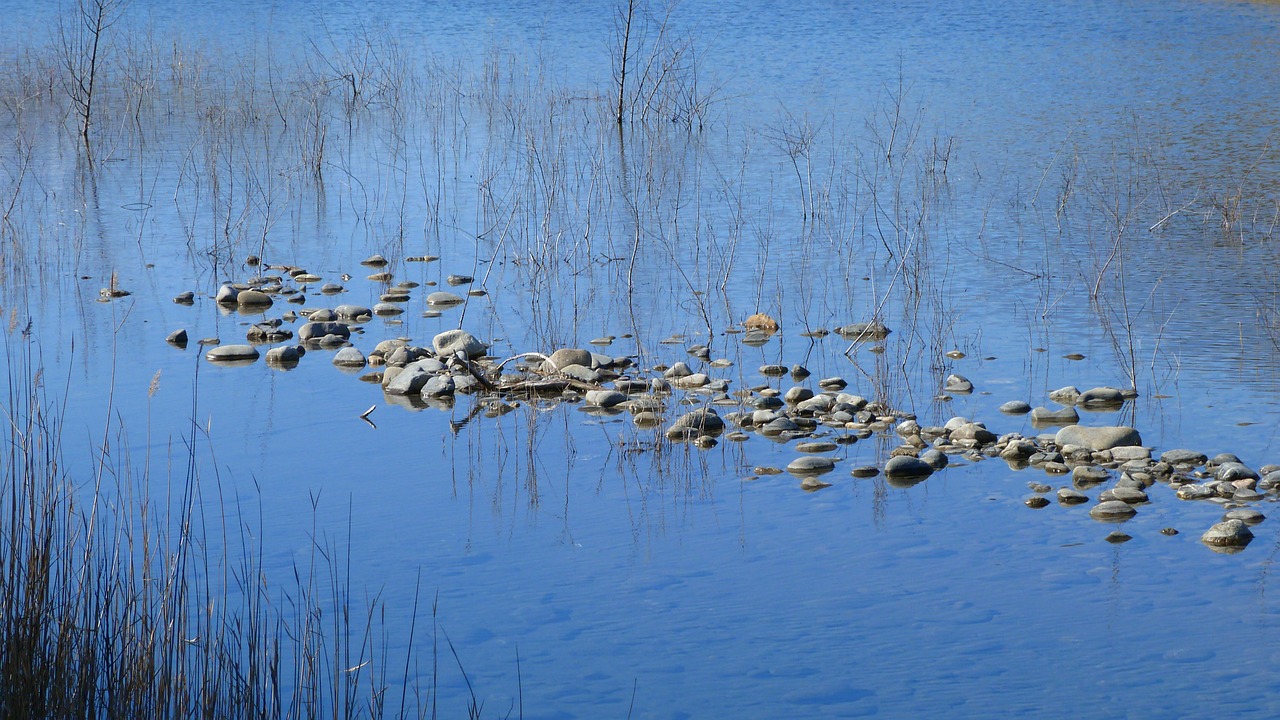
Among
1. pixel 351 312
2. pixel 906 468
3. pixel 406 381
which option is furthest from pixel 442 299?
pixel 906 468

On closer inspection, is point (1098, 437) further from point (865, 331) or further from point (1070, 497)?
point (865, 331)

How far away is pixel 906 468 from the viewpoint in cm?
527

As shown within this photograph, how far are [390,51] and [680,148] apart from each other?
27.1 ft

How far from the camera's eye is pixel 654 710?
11.8 ft

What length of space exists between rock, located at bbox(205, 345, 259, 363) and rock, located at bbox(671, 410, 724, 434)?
8.50ft

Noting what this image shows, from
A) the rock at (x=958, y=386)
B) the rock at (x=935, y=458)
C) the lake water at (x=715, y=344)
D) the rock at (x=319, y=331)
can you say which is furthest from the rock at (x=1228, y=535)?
the rock at (x=319, y=331)

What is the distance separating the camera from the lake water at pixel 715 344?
394cm

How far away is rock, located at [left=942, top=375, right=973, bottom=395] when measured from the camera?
6.27m

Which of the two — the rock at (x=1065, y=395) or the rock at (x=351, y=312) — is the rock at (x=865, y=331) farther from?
the rock at (x=351, y=312)

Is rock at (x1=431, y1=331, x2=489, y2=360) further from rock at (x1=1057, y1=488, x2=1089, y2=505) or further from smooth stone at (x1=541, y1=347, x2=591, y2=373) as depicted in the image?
rock at (x1=1057, y1=488, x2=1089, y2=505)

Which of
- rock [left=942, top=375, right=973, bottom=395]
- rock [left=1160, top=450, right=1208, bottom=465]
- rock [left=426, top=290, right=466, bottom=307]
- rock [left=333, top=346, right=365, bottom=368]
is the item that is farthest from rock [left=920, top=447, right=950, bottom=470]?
rock [left=426, top=290, right=466, bottom=307]

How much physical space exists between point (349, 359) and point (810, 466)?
2.75 meters

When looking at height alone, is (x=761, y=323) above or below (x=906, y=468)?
above

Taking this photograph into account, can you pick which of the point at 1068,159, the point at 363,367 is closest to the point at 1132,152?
the point at 1068,159
